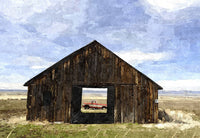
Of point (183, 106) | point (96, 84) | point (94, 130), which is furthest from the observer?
point (183, 106)

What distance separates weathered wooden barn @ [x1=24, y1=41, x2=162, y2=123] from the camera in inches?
655

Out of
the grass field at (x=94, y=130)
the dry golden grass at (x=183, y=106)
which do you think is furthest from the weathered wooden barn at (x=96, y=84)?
the dry golden grass at (x=183, y=106)

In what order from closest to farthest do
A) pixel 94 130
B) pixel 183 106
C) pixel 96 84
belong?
pixel 94 130 < pixel 96 84 < pixel 183 106

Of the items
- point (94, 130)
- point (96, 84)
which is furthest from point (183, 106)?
point (94, 130)

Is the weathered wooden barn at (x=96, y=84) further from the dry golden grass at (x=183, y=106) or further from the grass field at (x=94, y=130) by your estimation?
the dry golden grass at (x=183, y=106)

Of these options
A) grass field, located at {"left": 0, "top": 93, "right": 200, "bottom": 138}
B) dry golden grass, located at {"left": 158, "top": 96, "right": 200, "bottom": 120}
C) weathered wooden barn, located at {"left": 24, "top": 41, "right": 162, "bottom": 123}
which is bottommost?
dry golden grass, located at {"left": 158, "top": 96, "right": 200, "bottom": 120}

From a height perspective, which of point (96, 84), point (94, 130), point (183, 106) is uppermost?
point (96, 84)

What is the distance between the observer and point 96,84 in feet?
56.0

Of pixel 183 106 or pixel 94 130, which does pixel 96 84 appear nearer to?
pixel 94 130

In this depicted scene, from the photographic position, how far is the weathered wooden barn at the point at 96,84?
655 inches

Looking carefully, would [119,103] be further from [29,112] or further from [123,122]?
[29,112]

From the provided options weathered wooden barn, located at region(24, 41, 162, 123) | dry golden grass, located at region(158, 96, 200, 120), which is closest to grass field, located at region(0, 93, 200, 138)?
weathered wooden barn, located at region(24, 41, 162, 123)

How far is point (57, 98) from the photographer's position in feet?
54.7

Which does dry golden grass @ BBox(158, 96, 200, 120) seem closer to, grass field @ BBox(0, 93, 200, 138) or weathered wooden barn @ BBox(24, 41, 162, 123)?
weathered wooden barn @ BBox(24, 41, 162, 123)
